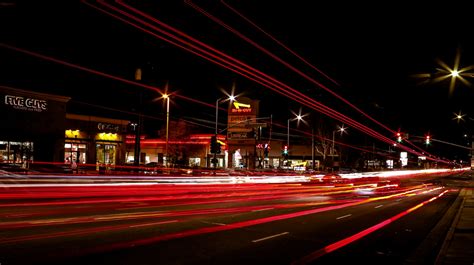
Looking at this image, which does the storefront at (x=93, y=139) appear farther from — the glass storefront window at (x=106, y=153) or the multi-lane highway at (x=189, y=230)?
the multi-lane highway at (x=189, y=230)

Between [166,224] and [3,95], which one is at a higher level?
[3,95]

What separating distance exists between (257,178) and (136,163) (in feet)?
29.6

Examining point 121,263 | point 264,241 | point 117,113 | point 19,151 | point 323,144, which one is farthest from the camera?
point 323,144

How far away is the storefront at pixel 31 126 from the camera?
41312mm

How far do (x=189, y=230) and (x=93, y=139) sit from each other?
4117 centimetres

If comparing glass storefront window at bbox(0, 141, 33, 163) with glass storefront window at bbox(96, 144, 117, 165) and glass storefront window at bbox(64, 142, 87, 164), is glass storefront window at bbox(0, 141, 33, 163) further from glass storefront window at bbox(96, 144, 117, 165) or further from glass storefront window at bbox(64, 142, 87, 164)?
glass storefront window at bbox(96, 144, 117, 165)

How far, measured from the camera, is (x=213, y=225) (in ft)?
48.5

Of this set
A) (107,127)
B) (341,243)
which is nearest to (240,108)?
(107,127)

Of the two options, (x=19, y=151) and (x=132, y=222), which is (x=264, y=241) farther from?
(x=19, y=151)

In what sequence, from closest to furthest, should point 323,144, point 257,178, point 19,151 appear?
point 257,178
point 19,151
point 323,144

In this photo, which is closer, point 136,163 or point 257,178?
point 136,163

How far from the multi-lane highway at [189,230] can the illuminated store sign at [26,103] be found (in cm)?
2144

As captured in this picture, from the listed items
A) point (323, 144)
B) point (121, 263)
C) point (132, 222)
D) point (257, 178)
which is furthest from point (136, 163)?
point (323, 144)

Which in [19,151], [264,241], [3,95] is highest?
[3,95]
